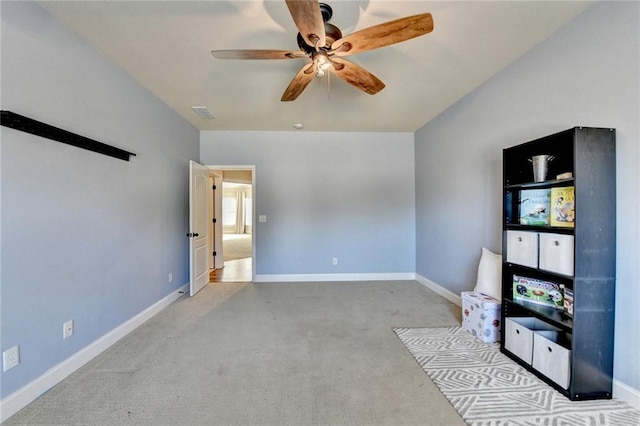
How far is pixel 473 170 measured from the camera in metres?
3.07

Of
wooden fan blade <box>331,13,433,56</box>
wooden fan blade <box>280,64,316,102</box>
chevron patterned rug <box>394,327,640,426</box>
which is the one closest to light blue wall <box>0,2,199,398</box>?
wooden fan blade <box>280,64,316,102</box>

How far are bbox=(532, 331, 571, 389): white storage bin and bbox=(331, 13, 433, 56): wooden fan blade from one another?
7.20 ft

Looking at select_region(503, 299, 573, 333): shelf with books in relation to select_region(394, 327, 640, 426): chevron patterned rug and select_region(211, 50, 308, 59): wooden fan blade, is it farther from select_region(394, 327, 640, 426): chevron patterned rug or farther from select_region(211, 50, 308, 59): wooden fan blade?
select_region(211, 50, 308, 59): wooden fan blade

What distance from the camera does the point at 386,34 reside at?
1.55m

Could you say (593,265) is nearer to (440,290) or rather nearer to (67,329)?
(440,290)

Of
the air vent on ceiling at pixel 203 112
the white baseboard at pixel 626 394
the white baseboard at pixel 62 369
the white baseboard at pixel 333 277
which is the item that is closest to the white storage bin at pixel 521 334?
the white baseboard at pixel 626 394

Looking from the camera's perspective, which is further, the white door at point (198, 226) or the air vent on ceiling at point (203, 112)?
the white door at point (198, 226)

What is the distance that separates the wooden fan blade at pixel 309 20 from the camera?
51.5 inches

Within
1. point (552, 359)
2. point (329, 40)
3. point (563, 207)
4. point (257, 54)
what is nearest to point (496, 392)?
point (552, 359)

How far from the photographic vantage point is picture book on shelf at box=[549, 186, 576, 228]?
1.79 metres

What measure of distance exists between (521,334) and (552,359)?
10.3 inches

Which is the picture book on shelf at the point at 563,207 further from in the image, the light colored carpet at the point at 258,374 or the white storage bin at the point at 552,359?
the light colored carpet at the point at 258,374

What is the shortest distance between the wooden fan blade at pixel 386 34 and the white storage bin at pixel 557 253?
1621mm

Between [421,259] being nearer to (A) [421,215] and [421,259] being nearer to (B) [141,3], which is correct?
(A) [421,215]
